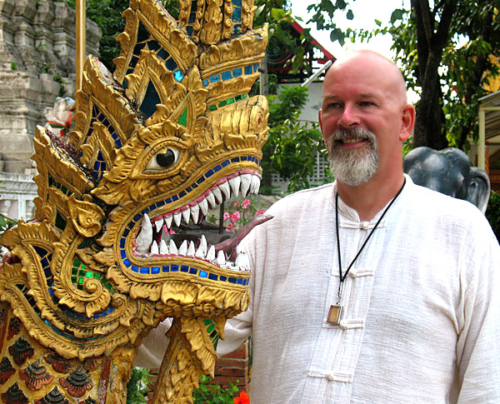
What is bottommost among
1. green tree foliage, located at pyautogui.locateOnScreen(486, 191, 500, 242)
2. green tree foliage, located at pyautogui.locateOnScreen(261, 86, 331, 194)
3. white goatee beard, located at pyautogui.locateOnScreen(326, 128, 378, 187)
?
white goatee beard, located at pyautogui.locateOnScreen(326, 128, 378, 187)

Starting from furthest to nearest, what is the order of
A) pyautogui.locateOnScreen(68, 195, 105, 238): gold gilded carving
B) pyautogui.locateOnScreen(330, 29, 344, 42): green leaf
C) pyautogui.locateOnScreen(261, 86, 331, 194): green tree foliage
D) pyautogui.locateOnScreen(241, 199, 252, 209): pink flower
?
pyautogui.locateOnScreen(261, 86, 331, 194): green tree foliage < pyautogui.locateOnScreen(241, 199, 252, 209): pink flower < pyautogui.locateOnScreen(330, 29, 344, 42): green leaf < pyautogui.locateOnScreen(68, 195, 105, 238): gold gilded carving

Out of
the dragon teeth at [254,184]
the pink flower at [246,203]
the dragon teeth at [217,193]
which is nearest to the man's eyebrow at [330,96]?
the dragon teeth at [254,184]

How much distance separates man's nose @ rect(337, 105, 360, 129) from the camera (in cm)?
188

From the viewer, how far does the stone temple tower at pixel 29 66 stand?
8172 millimetres

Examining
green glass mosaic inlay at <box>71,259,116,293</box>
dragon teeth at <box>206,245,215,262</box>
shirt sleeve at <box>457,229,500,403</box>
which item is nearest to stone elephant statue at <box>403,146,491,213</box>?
shirt sleeve at <box>457,229,500,403</box>

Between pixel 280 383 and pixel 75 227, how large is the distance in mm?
888

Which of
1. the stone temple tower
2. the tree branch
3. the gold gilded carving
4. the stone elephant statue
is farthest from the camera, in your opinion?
the stone temple tower

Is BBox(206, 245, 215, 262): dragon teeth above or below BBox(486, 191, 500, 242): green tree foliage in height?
below

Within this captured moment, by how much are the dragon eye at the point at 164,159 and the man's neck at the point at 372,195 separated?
2.41 feet

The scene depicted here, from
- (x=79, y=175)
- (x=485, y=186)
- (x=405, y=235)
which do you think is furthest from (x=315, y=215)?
(x=485, y=186)

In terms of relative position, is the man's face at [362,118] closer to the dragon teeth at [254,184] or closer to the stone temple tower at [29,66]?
the dragon teeth at [254,184]

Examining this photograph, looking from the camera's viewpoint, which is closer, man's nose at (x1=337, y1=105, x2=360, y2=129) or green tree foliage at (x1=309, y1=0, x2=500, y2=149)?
man's nose at (x1=337, y1=105, x2=360, y2=129)

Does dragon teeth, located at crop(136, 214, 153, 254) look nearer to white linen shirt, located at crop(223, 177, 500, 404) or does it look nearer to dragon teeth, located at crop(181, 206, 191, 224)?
dragon teeth, located at crop(181, 206, 191, 224)

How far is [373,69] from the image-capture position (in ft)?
6.27
